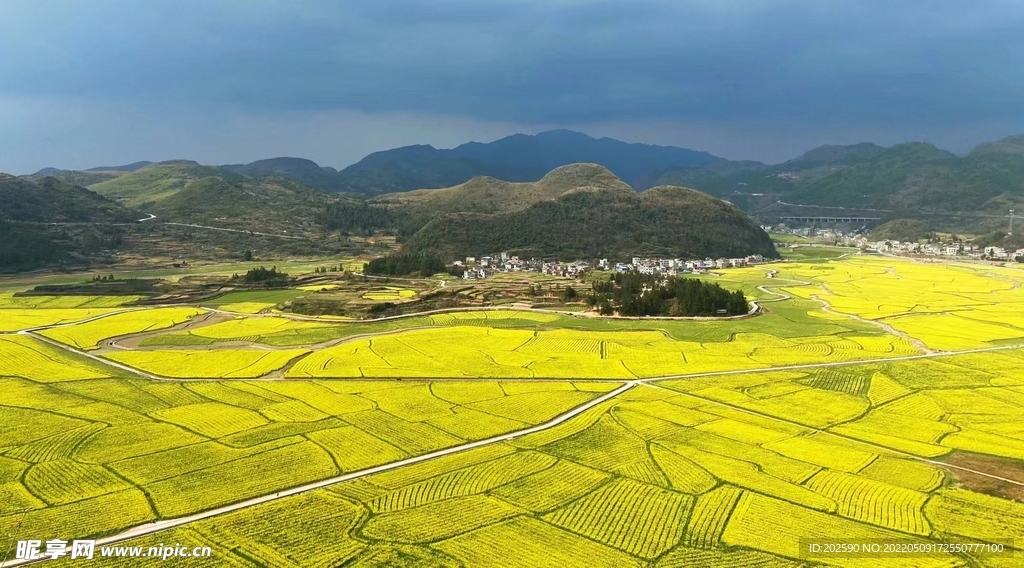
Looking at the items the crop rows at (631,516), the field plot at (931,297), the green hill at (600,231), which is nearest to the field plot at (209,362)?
the crop rows at (631,516)

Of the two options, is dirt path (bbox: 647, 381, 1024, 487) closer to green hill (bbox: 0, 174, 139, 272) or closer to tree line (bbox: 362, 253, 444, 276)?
tree line (bbox: 362, 253, 444, 276)

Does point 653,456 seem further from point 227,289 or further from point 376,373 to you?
point 227,289

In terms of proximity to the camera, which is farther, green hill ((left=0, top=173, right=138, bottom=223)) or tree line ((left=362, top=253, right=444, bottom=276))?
green hill ((left=0, top=173, right=138, bottom=223))

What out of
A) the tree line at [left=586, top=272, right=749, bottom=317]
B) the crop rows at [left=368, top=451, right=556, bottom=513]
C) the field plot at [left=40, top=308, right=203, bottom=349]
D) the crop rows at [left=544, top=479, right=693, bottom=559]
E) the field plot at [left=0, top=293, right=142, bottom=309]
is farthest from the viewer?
the field plot at [left=0, top=293, right=142, bottom=309]

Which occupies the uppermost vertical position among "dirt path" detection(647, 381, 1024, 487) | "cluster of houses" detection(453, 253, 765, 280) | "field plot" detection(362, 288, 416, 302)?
"cluster of houses" detection(453, 253, 765, 280)

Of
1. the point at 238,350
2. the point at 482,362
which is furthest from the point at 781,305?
the point at 238,350

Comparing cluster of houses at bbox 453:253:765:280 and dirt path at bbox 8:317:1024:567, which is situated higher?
cluster of houses at bbox 453:253:765:280

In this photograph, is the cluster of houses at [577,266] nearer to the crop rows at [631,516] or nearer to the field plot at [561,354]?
the field plot at [561,354]

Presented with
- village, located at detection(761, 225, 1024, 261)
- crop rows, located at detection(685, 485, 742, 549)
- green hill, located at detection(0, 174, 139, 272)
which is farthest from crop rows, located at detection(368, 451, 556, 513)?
village, located at detection(761, 225, 1024, 261)

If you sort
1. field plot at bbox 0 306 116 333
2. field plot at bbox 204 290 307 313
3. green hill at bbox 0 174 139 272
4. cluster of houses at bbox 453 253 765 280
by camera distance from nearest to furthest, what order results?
1. field plot at bbox 0 306 116 333
2. field plot at bbox 204 290 307 313
3. cluster of houses at bbox 453 253 765 280
4. green hill at bbox 0 174 139 272
